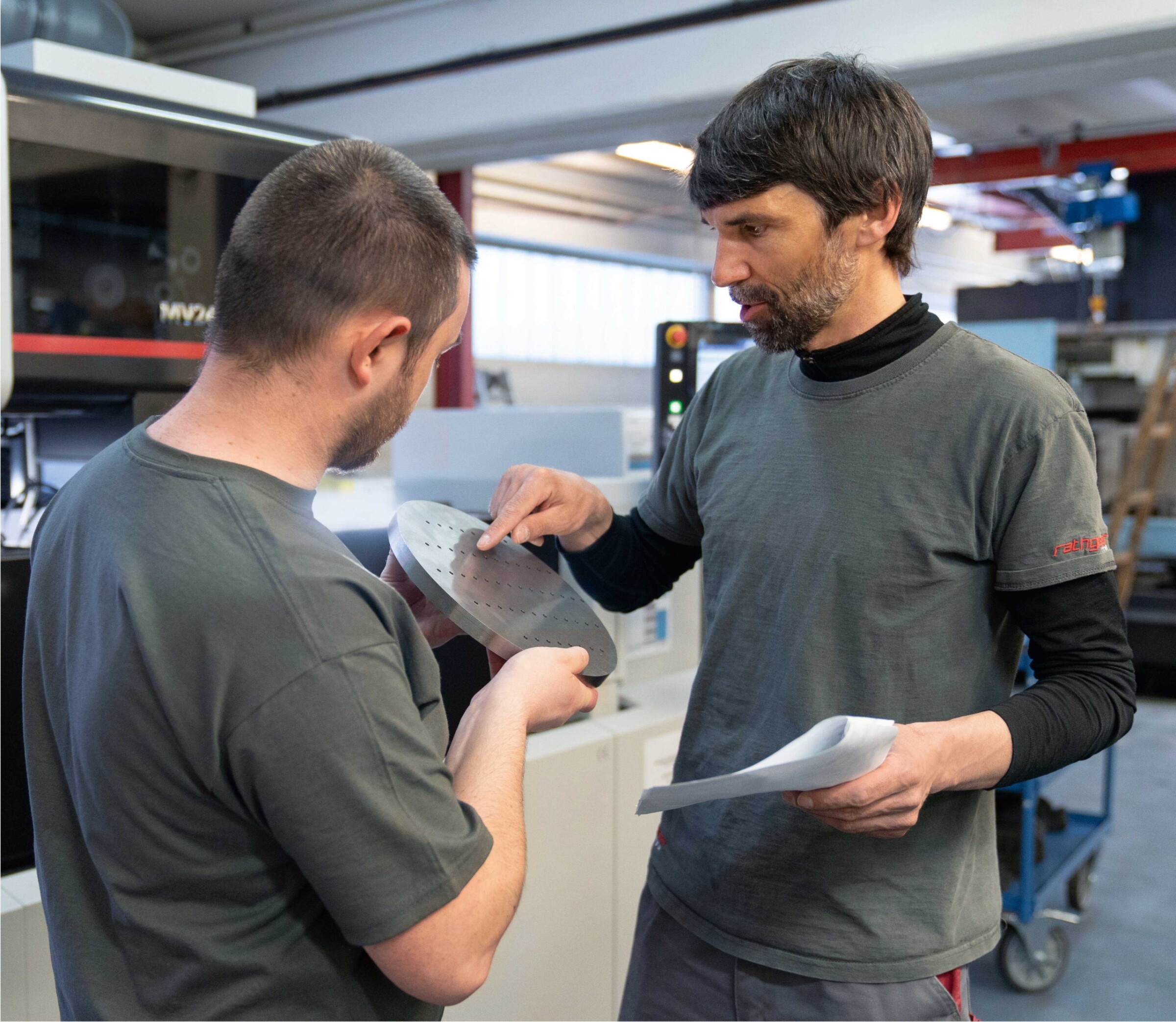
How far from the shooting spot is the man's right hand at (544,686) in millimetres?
826

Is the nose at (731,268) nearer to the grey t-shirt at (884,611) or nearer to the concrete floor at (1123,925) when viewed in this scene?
the grey t-shirt at (884,611)

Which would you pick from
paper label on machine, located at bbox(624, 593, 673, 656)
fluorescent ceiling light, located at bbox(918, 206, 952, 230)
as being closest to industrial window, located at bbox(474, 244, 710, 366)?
fluorescent ceiling light, located at bbox(918, 206, 952, 230)

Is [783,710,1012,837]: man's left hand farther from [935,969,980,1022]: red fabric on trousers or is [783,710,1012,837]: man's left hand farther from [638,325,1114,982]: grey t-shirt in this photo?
[935,969,980,1022]: red fabric on trousers

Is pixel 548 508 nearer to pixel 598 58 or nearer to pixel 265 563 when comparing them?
pixel 265 563

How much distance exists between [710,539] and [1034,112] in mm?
5795

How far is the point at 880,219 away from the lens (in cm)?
108

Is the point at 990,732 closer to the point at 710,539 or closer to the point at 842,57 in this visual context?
the point at 710,539

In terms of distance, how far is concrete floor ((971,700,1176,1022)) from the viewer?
99.9 inches

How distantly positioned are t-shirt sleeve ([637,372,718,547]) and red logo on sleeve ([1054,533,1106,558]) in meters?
0.41

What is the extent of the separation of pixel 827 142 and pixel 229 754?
31.0 inches

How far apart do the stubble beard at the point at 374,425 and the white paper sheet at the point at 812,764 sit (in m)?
0.33

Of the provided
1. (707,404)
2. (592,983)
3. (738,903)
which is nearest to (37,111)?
(707,404)

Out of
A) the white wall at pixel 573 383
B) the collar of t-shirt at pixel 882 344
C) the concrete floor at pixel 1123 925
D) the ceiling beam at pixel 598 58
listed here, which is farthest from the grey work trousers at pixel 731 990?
the white wall at pixel 573 383

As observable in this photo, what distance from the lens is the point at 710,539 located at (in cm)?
118
